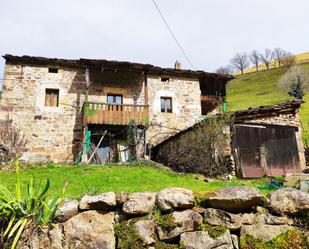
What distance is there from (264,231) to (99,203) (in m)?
2.21

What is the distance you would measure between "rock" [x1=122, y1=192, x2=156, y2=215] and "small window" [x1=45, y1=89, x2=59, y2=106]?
14.3 m

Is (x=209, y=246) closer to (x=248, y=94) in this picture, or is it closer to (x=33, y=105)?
(x=33, y=105)

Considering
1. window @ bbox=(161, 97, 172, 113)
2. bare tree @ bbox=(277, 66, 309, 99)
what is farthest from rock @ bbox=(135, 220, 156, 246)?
bare tree @ bbox=(277, 66, 309, 99)

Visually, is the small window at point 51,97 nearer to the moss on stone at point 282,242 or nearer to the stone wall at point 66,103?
the stone wall at point 66,103

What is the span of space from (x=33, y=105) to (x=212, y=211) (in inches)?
590

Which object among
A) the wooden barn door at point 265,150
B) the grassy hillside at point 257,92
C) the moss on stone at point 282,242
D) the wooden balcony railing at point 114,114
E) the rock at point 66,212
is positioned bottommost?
the moss on stone at point 282,242

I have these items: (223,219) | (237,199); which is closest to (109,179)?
(223,219)

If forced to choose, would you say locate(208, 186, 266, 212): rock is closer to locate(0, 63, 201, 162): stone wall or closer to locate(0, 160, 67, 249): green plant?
locate(0, 160, 67, 249): green plant

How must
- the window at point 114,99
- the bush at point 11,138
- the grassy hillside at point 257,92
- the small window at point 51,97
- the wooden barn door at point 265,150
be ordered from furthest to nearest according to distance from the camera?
1. the grassy hillside at point 257,92
2. the window at point 114,99
3. the small window at point 51,97
4. the bush at point 11,138
5. the wooden barn door at point 265,150

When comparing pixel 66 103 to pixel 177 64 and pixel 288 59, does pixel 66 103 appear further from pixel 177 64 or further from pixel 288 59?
pixel 288 59

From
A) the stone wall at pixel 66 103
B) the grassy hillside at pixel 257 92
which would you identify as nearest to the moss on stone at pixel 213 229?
the stone wall at pixel 66 103

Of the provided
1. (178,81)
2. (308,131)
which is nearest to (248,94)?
(308,131)

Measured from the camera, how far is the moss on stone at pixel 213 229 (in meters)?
4.19

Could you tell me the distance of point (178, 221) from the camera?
4309 mm
